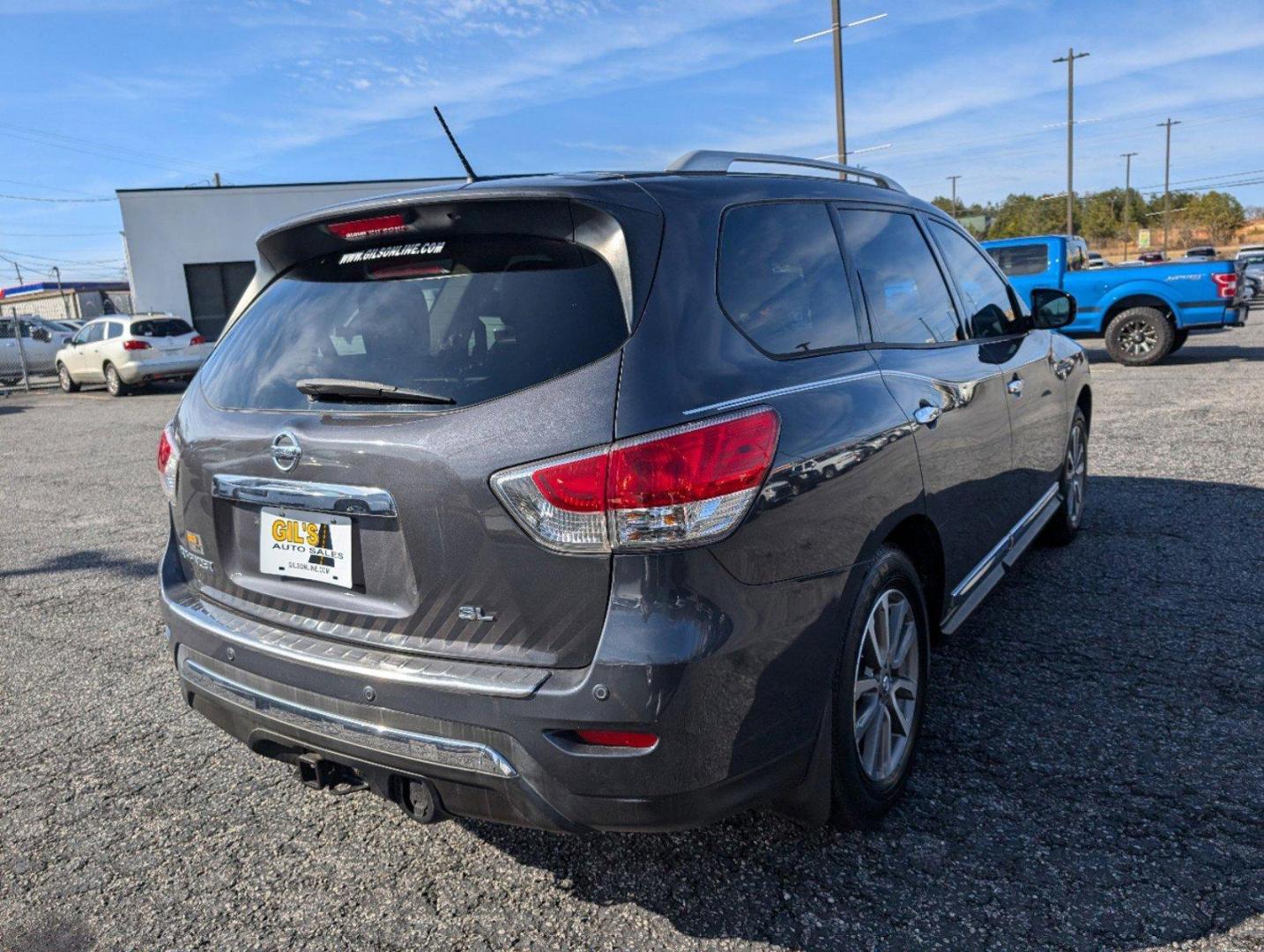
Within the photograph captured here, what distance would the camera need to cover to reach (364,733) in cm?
226

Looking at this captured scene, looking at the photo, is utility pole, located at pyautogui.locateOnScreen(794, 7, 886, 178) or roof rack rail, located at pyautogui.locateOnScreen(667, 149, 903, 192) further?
utility pole, located at pyautogui.locateOnScreen(794, 7, 886, 178)

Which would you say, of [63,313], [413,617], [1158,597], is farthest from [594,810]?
[63,313]

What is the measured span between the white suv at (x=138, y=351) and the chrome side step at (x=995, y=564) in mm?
18695

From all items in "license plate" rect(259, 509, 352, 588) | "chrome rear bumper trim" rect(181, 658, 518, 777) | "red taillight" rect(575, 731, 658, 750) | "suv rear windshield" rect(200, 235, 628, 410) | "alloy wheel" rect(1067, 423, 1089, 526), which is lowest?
"alloy wheel" rect(1067, 423, 1089, 526)

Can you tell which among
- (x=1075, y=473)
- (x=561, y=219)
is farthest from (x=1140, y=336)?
(x=561, y=219)

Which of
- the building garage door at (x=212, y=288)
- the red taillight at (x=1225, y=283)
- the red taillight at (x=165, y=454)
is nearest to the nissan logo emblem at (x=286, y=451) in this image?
the red taillight at (x=165, y=454)

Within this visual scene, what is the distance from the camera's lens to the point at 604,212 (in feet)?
7.41

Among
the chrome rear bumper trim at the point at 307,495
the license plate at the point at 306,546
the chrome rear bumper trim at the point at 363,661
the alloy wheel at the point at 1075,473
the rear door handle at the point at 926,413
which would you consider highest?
the chrome rear bumper trim at the point at 307,495

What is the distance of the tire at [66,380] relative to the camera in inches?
861

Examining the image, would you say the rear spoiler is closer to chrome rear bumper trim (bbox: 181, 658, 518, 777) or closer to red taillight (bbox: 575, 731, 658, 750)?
red taillight (bbox: 575, 731, 658, 750)

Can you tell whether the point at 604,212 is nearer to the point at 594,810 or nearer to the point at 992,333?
the point at 594,810

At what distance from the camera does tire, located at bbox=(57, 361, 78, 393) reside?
2186 centimetres

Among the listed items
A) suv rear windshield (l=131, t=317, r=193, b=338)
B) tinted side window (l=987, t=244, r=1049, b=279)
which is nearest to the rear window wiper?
tinted side window (l=987, t=244, r=1049, b=279)

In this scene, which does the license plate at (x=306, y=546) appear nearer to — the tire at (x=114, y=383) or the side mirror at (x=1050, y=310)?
the side mirror at (x=1050, y=310)
